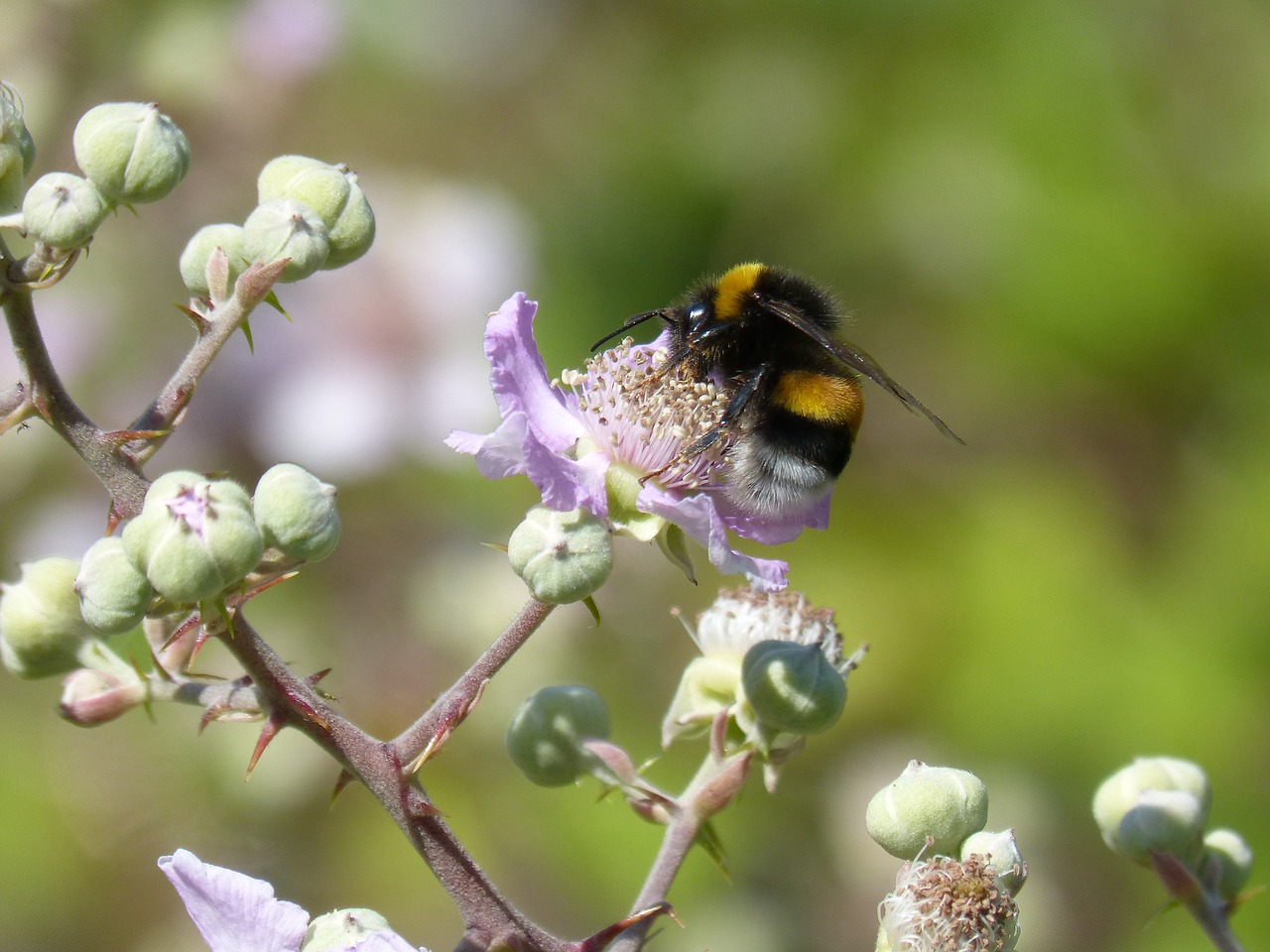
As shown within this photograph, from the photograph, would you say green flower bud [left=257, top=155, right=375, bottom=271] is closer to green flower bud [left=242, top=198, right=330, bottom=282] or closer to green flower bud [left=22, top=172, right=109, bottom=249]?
green flower bud [left=242, top=198, right=330, bottom=282]

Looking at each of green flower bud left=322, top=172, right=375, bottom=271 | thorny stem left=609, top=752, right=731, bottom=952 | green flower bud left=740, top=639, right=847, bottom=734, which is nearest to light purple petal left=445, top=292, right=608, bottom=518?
green flower bud left=322, top=172, right=375, bottom=271

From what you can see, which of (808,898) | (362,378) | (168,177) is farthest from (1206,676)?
(168,177)

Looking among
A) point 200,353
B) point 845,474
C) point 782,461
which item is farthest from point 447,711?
point 845,474

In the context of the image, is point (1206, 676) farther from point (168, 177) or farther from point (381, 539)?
point (168, 177)

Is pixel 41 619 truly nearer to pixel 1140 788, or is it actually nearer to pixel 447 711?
pixel 447 711

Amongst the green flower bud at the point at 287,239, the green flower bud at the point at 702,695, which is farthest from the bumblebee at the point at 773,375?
the green flower bud at the point at 287,239

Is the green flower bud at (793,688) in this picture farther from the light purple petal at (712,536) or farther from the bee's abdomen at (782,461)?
the bee's abdomen at (782,461)
